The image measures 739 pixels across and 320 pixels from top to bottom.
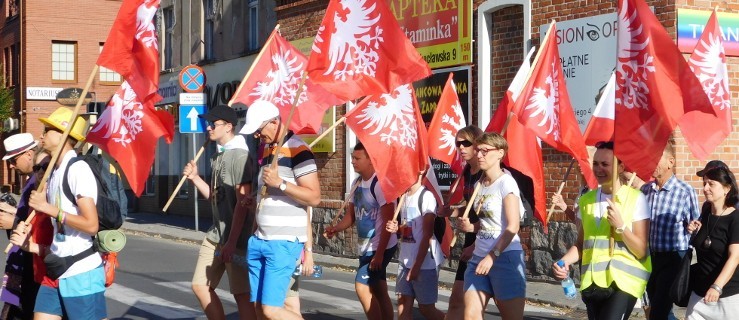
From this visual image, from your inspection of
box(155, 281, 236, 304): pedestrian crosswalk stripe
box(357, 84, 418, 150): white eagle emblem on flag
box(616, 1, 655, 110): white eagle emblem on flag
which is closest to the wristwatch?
box(616, 1, 655, 110): white eagle emblem on flag

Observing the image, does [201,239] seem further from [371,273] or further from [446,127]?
[371,273]

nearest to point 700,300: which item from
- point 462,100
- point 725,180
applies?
point 725,180

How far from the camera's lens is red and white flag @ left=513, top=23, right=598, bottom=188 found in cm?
948

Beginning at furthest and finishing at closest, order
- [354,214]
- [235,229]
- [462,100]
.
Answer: [462,100] → [354,214] → [235,229]

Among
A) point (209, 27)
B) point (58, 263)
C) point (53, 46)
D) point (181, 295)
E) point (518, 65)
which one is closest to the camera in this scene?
point (58, 263)

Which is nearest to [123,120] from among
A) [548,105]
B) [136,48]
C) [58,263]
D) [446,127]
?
[136,48]

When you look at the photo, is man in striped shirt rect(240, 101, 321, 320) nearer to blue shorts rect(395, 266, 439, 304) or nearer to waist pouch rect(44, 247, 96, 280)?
blue shorts rect(395, 266, 439, 304)

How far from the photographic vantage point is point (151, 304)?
12352 mm

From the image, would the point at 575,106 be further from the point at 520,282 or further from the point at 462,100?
the point at 520,282

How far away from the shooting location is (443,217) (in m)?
9.13

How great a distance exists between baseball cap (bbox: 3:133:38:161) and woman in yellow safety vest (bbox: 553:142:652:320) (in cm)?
359

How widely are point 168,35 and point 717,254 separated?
83.8 feet

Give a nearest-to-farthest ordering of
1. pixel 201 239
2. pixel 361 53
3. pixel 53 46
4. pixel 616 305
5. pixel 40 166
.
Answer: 1. pixel 616 305
2. pixel 40 166
3. pixel 361 53
4. pixel 201 239
5. pixel 53 46

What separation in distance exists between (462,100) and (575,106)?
2.56m
